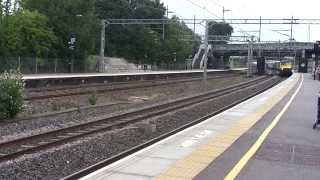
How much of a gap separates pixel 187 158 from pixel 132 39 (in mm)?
97284

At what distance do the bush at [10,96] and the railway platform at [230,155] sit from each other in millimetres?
6064

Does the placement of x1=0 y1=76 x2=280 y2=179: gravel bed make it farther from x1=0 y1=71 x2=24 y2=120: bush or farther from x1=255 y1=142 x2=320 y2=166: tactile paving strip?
x1=0 y1=71 x2=24 y2=120: bush

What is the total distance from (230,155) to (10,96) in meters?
9.55

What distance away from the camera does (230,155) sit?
12.2 meters

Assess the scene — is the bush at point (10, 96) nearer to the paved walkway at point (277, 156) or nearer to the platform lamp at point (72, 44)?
the paved walkway at point (277, 156)

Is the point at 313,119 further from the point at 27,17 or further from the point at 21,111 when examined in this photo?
the point at 27,17

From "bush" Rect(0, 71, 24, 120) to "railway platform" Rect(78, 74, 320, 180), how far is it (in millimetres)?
6064

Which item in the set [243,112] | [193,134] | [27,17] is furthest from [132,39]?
[193,134]

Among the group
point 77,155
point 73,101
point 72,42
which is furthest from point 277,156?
point 72,42

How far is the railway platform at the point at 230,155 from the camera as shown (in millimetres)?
10289

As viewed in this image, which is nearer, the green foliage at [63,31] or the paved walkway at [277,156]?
the paved walkway at [277,156]

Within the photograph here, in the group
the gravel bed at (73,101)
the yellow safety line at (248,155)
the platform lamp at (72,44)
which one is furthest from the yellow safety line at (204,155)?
the platform lamp at (72,44)

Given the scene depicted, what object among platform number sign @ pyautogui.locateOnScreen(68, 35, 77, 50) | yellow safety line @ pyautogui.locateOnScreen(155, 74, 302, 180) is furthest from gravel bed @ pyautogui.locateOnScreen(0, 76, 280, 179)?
platform number sign @ pyautogui.locateOnScreen(68, 35, 77, 50)

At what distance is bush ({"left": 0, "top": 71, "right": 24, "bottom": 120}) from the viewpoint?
738 inches
